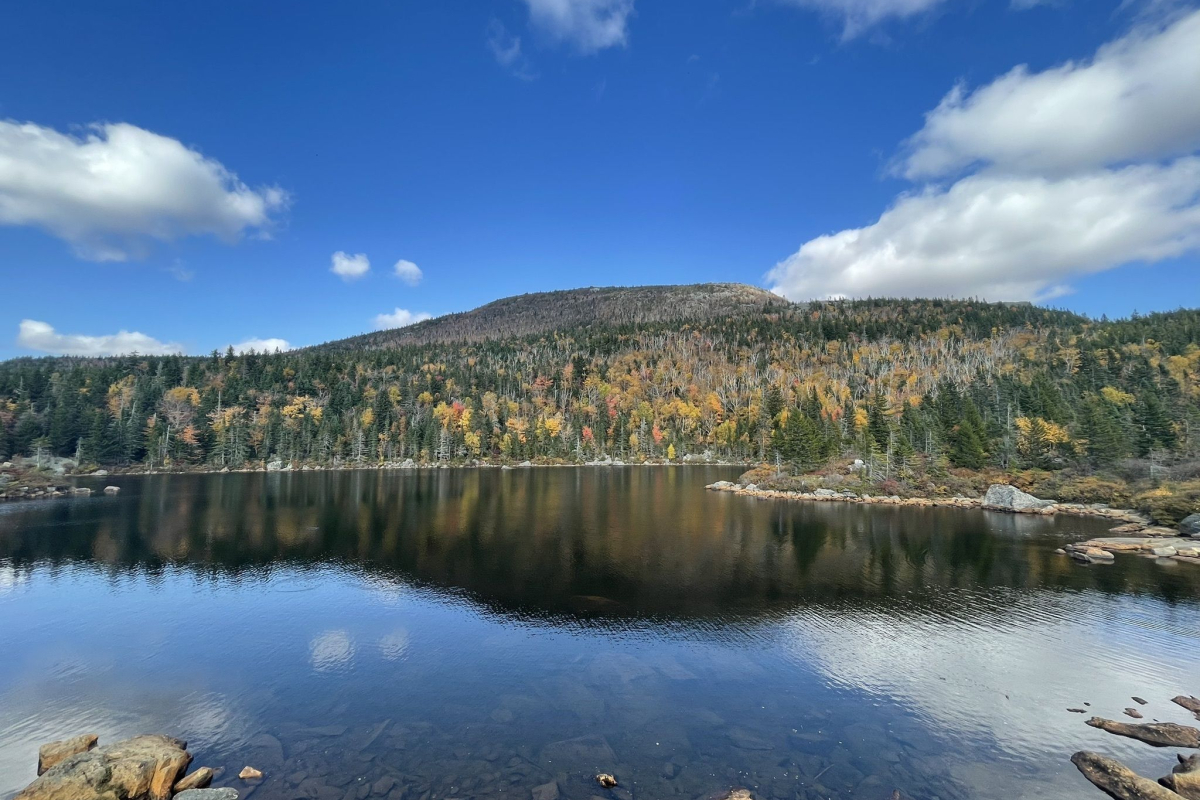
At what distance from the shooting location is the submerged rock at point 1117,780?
50.5 ft

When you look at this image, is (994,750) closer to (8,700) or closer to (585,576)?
(585,576)

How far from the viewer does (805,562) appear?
143ft

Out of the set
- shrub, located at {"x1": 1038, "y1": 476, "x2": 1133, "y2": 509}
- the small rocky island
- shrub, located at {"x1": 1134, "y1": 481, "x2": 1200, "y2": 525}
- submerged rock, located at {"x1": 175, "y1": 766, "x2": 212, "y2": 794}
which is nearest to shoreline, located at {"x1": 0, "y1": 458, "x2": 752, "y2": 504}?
shrub, located at {"x1": 1038, "y1": 476, "x2": 1133, "y2": 509}

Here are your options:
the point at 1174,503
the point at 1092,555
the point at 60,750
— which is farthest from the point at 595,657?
the point at 1174,503

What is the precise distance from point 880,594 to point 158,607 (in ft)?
148

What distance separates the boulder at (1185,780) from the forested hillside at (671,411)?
73212 mm

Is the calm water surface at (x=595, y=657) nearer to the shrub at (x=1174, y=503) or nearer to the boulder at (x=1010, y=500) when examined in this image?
the shrub at (x=1174, y=503)

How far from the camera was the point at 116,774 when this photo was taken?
15211 mm

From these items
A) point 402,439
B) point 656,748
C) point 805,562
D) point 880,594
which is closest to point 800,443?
point 805,562

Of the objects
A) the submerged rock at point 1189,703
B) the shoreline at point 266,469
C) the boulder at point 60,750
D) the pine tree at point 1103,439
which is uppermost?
the pine tree at point 1103,439

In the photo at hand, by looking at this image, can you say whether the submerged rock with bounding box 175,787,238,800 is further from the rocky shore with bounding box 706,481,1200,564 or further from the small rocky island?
the rocky shore with bounding box 706,481,1200,564

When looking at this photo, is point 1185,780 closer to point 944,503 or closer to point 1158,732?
point 1158,732

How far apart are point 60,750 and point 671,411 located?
164m

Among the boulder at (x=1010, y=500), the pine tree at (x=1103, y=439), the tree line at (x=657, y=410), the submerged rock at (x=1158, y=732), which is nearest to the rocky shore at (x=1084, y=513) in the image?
the boulder at (x=1010, y=500)
